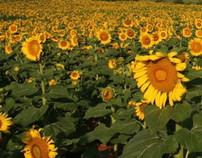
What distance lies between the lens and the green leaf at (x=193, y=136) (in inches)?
72.4

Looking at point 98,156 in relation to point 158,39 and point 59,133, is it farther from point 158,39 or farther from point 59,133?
point 158,39

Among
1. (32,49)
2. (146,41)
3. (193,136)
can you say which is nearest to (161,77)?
(193,136)

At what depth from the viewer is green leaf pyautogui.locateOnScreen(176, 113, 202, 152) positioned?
1.84 meters

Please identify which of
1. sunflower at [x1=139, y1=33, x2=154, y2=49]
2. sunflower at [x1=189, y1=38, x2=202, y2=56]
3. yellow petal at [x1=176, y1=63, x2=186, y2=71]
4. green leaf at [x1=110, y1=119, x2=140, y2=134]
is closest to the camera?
yellow petal at [x1=176, y1=63, x2=186, y2=71]

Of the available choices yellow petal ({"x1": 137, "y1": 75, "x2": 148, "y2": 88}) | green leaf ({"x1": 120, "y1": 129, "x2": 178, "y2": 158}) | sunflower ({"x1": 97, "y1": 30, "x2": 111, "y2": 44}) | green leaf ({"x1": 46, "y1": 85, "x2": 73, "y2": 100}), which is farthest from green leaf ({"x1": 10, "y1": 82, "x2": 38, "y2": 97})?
sunflower ({"x1": 97, "y1": 30, "x2": 111, "y2": 44})

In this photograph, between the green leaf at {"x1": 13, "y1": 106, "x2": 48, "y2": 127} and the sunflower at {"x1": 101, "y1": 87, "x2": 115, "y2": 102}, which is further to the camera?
the sunflower at {"x1": 101, "y1": 87, "x2": 115, "y2": 102}

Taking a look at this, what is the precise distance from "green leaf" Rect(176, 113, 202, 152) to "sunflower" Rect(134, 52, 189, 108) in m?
0.21

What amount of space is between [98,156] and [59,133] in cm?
50

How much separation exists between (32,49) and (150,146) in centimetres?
244

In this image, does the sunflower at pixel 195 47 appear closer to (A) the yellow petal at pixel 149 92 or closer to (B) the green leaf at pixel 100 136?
(B) the green leaf at pixel 100 136

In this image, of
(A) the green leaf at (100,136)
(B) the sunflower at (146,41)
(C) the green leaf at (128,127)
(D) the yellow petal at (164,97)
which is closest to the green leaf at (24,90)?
(A) the green leaf at (100,136)

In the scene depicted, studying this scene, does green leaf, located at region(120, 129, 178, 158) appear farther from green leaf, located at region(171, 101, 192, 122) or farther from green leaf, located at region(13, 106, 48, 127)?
green leaf, located at region(13, 106, 48, 127)

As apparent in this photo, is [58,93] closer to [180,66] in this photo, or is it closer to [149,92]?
[149,92]

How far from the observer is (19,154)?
3.03m
